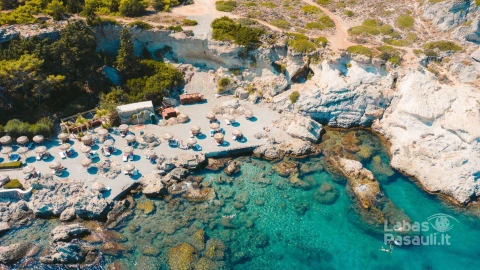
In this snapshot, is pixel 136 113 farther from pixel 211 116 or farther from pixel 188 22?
pixel 188 22

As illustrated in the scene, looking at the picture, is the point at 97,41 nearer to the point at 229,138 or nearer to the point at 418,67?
the point at 229,138

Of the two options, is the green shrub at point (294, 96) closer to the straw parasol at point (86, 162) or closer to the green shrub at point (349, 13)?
the green shrub at point (349, 13)

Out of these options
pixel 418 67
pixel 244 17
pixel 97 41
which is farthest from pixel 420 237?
pixel 97 41

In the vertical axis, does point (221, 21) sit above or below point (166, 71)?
above

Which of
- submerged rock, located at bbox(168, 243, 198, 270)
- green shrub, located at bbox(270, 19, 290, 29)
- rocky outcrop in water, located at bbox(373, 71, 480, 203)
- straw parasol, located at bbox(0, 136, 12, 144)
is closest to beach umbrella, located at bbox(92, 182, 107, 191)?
submerged rock, located at bbox(168, 243, 198, 270)

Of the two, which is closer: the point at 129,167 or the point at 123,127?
the point at 129,167

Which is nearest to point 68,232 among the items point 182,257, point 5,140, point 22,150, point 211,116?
point 182,257
